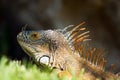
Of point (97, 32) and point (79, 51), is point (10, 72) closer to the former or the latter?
point (79, 51)

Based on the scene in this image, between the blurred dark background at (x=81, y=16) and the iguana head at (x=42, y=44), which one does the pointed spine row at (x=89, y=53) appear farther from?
the blurred dark background at (x=81, y=16)

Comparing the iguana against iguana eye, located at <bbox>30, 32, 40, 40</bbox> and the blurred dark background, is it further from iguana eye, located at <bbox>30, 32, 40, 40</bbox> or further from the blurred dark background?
the blurred dark background

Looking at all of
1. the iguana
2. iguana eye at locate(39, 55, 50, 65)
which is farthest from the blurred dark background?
iguana eye at locate(39, 55, 50, 65)

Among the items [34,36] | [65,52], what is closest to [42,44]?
[34,36]

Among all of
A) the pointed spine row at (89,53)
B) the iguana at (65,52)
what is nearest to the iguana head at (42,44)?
the iguana at (65,52)

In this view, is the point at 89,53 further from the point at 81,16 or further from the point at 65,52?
the point at 81,16
